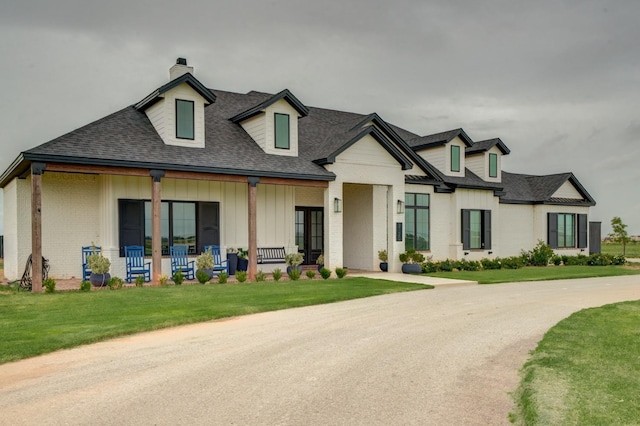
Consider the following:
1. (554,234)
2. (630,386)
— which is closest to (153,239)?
(630,386)

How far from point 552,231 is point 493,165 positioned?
499 cm

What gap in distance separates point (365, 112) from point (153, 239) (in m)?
15.2

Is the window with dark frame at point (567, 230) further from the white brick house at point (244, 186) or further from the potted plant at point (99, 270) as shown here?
the potted plant at point (99, 270)

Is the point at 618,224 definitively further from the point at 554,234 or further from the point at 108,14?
the point at 108,14

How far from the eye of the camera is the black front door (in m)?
21.8

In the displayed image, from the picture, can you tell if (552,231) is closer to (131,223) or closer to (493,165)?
(493,165)

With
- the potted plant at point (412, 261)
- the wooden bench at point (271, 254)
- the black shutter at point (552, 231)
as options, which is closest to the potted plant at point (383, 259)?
the potted plant at point (412, 261)

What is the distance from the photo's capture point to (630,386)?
20.2ft

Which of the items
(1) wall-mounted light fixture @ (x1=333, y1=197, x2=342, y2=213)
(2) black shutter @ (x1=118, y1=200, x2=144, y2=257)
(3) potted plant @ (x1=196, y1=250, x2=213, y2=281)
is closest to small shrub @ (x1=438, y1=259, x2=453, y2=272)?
(1) wall-mounted light fixture @ (x1=333, y1=197, x2=342, y2=213)

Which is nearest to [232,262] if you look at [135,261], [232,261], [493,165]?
[232,261]

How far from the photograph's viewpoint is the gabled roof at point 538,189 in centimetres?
2858

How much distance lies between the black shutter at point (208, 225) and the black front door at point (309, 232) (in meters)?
3.68

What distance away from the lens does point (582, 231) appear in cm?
3025

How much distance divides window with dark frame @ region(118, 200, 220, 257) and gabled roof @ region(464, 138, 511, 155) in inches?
560
